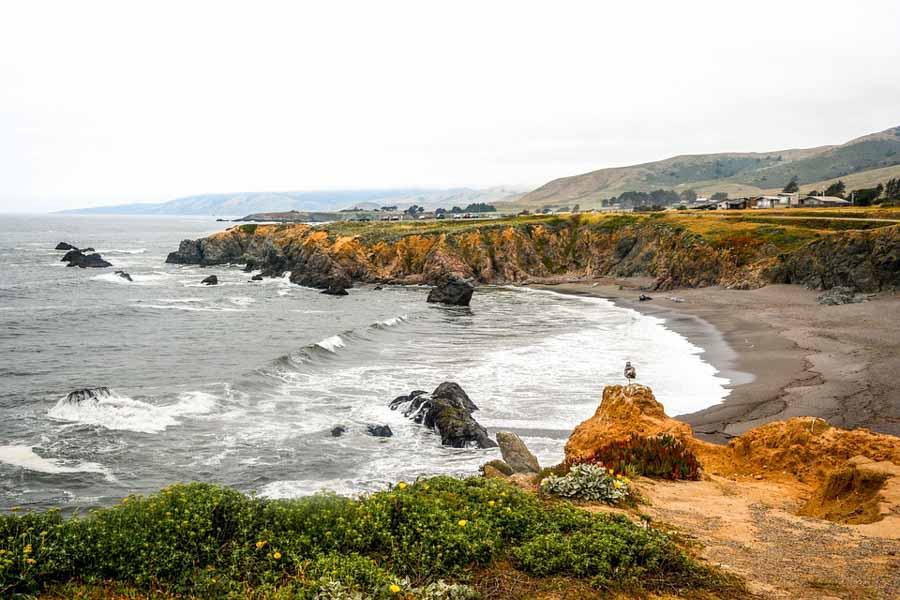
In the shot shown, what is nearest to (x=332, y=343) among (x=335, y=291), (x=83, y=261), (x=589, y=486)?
(x=589, y=486)

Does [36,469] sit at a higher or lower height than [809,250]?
lower

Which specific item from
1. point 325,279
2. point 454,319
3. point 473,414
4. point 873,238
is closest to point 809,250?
point 873,238

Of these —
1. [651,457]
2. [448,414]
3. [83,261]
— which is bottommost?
[448,414]

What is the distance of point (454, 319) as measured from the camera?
48.5m

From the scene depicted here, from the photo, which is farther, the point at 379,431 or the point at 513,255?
the point at 513,255

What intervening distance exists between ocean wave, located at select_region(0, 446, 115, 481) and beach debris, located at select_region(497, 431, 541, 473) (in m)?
11.4

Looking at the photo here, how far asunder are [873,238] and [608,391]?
46.0 meters

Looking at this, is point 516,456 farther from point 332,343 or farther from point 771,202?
point 771,202

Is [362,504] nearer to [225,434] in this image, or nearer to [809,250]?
[225,434]

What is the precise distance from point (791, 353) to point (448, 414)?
20761 millimetres

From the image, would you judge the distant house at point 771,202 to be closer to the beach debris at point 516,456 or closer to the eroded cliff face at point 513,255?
the eroded cliff face at point 513,255

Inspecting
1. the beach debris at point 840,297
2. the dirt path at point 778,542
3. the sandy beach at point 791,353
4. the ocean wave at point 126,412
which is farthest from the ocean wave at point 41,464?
the beach debris at point 840,297

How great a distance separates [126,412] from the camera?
22.9 metres

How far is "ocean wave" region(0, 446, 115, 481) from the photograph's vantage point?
57.4 ft
